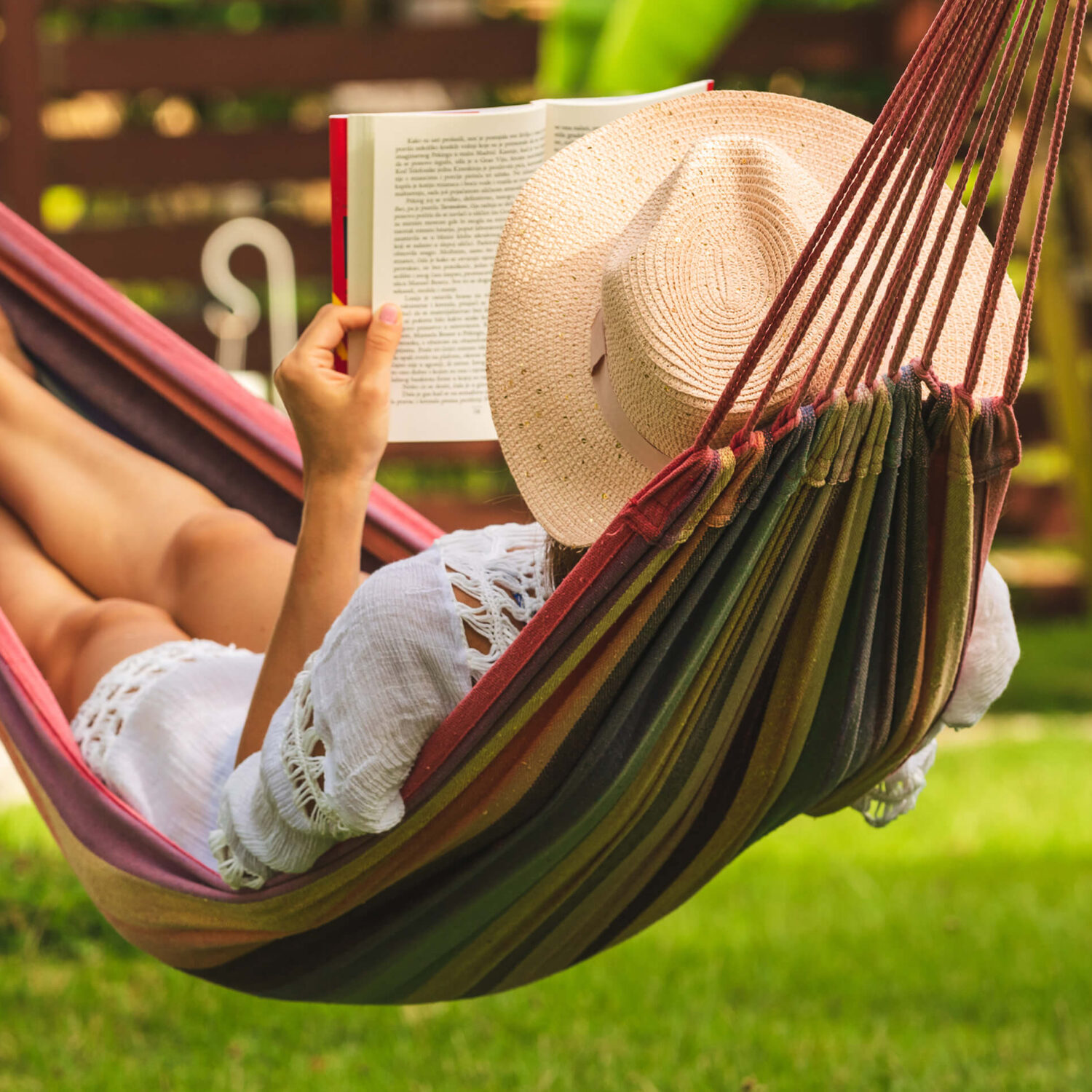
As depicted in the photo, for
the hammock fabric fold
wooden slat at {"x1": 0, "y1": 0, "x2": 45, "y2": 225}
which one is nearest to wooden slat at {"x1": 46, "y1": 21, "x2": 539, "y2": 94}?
wooden slat at {"x1": 0, "y1": 0, "x2": 45, "y2": 225}

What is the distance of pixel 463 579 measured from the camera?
3.64 ft

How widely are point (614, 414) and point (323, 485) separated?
11.3 inches

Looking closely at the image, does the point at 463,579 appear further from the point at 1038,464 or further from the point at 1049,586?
the point at 1038,464

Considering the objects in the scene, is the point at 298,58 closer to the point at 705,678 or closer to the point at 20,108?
the point at 20,108

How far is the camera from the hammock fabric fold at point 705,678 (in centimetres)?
94

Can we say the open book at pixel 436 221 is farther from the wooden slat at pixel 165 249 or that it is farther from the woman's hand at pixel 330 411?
the wooden slat at pixel 165 249

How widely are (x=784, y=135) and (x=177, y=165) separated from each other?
14.6 ft

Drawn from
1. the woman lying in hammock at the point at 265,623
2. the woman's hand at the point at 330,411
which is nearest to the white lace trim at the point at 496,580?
the woman lying in hammock at the point at 265,623

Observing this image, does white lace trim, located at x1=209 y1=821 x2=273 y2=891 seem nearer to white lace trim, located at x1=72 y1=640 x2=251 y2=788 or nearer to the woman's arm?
the woman's arm

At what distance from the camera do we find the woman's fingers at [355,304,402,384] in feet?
4.18

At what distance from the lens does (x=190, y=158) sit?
17.1 feet

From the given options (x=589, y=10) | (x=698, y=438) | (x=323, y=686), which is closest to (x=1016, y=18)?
(x=698, y=438)

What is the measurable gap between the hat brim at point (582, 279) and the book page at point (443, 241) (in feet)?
0.66

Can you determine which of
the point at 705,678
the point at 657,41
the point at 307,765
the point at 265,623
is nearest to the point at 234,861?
the point at 307,765
